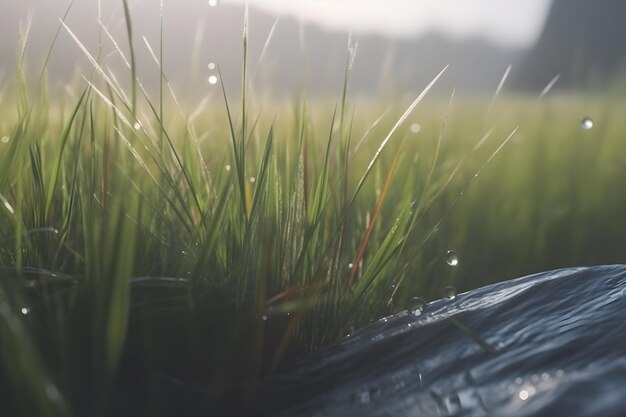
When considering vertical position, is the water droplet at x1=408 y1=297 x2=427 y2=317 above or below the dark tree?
above

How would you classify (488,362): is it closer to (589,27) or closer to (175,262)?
(175,262)

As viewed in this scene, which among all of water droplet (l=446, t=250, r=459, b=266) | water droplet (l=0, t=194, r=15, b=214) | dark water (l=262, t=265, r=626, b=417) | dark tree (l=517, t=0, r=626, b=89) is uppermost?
water droplet (l=0, t=194, r=15, b=214)

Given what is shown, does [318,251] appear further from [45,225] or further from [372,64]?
[372,64]

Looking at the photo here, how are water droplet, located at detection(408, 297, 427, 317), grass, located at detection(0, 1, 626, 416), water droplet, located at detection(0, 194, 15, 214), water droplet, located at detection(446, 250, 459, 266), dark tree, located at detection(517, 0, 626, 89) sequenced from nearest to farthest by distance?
Answer: grass, located at detection(0, 1, 626, 416) → water droplet, located at detection(0, 194, 15, 214) → water droplet, located at detection(408, 297, 427, 317) → water droplet, located at detection(446, 250, 459, 266) → dark tree, located at detection(517, 0, 626, 89)

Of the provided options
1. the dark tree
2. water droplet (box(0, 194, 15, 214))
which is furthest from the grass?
the dark tree

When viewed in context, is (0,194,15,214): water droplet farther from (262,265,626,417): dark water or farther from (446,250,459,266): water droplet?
(446,250,459,266): water droplet

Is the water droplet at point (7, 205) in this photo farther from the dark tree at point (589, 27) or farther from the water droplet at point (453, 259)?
the dark tree at point (589, 27)

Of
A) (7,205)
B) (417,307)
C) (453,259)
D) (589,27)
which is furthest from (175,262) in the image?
(589,27)

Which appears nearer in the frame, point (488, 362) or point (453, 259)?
point (488, 362)
